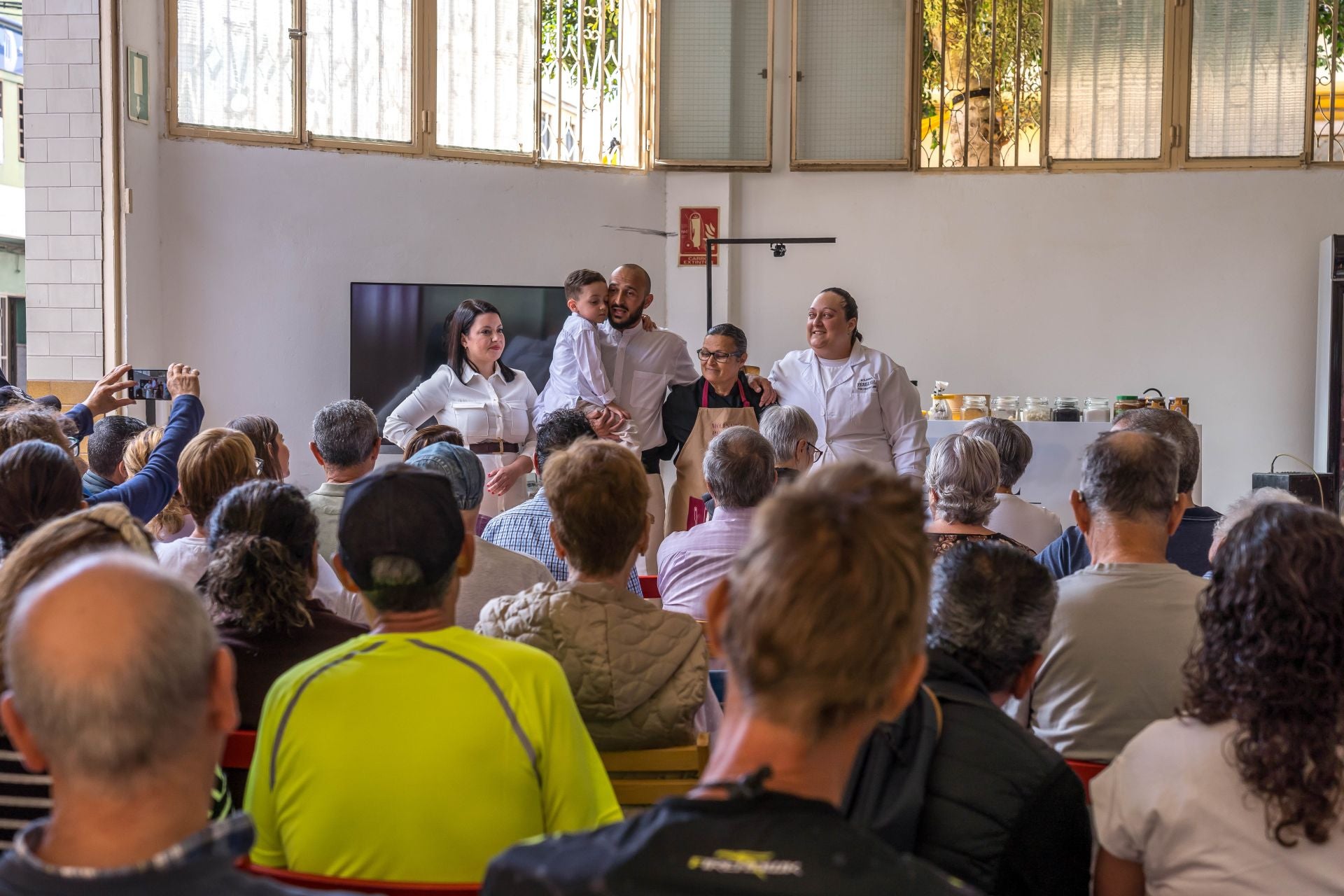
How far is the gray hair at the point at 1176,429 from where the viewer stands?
343cm

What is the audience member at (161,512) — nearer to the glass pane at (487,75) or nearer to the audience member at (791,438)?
the audience member at (791,438)

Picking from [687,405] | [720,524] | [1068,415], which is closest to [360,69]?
[687,405]

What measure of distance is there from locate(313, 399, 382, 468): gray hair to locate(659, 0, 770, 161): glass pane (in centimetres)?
496

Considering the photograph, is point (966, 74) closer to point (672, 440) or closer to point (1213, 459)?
point (1213, 459)

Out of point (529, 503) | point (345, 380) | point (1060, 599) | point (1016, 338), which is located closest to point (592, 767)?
point (1060, 599)

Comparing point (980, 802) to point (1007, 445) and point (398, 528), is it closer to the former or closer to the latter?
point (398, 528)

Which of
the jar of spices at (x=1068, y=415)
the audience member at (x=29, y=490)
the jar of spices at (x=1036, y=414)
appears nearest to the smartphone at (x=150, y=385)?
the audience member at (x=29, y=490)

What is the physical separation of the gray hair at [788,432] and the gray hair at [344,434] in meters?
1.37

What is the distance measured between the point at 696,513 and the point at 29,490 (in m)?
3.01

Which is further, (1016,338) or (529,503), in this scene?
(1016,338)

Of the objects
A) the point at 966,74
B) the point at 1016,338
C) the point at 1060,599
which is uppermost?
the point at 966,74

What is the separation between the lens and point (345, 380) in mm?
7621

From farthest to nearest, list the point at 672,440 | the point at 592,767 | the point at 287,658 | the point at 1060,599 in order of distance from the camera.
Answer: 1. the point at 672,440
2. the point at 1060,599
3. the point at 287,658
4. the point at 592,767

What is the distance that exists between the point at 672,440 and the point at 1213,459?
3.81 m
